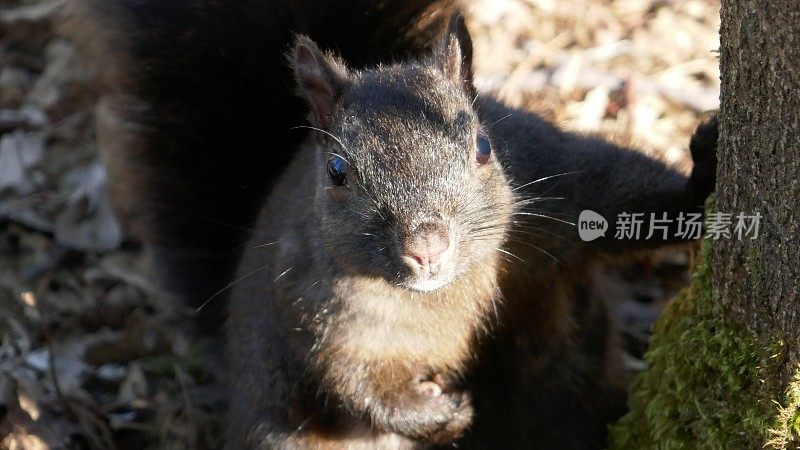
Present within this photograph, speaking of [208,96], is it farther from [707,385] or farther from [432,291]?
[707,385]

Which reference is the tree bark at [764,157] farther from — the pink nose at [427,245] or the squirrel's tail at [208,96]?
the squirrel's tail at [208,96]

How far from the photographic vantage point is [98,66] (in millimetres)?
3422

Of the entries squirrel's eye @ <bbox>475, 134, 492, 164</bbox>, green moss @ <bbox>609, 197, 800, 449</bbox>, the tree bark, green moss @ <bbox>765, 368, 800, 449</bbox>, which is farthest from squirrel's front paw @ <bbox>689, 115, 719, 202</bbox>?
green moss @ <bbox>765, 368, 800, 449</bbox>

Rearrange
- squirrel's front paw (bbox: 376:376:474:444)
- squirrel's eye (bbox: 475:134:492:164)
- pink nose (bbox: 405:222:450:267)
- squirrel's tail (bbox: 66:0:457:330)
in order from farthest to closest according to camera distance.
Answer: squirrel's tail (bbox: 66:0:457:330)
squirrel's front paw (bbox: 376:376:474:444)
squirrel's eye (bbox: 475:134:492:164)
pink nose (bbox: 405:222:450:267)

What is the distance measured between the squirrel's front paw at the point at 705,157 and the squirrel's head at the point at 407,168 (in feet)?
1.83

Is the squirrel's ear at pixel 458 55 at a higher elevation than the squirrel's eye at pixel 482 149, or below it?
higher

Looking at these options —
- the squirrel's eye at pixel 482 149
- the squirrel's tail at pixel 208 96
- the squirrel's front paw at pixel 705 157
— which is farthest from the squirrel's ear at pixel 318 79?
the squirrel's front paw at pixel 705 157

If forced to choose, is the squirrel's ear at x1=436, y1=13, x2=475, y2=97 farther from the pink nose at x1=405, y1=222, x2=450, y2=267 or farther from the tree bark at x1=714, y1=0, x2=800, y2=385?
the tree bark at x1=714, y1=0, x2=800, y2=385

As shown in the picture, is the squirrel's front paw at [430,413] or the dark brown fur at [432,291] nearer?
the dark brown fur at [432,291]

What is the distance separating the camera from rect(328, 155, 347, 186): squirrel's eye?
2434 millimetres

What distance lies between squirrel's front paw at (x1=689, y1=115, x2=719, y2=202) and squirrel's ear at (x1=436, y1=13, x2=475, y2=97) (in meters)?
0.63

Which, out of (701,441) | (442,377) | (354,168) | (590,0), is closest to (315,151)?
(354,168)

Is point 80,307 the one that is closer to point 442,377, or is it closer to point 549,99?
point 442,377

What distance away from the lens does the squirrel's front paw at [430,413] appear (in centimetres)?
276
